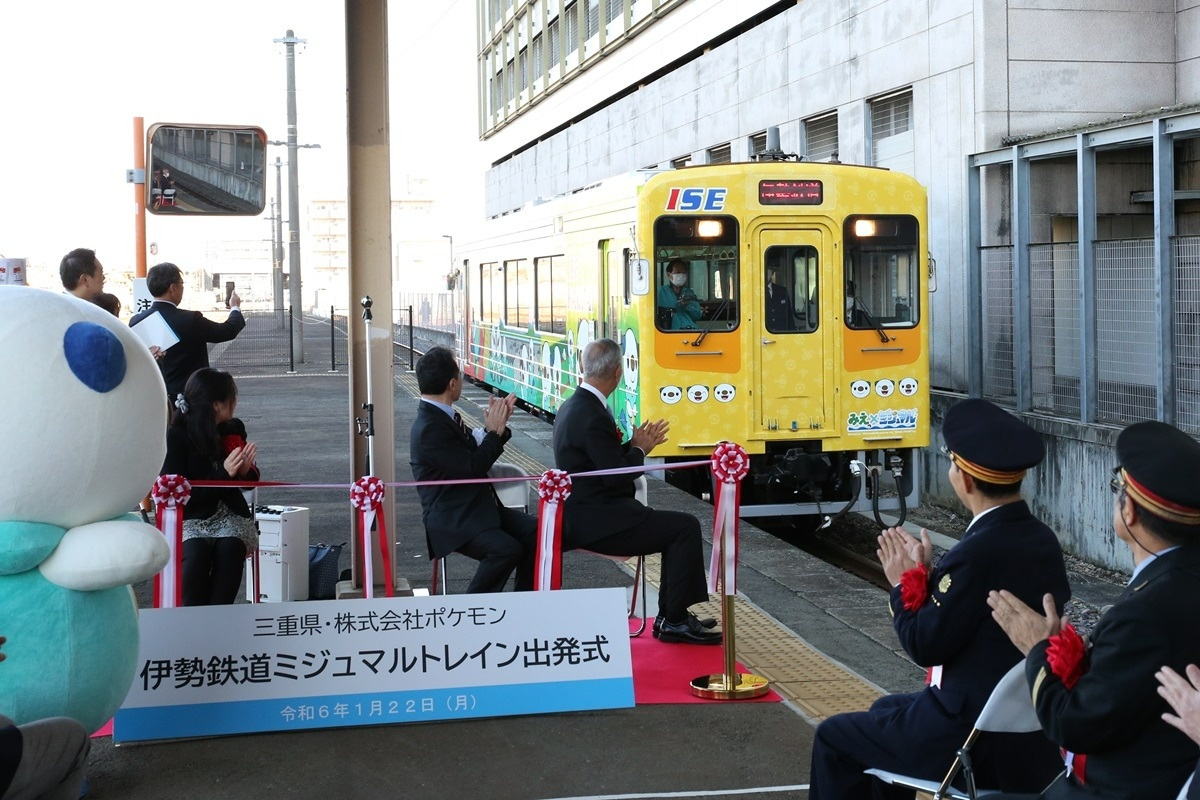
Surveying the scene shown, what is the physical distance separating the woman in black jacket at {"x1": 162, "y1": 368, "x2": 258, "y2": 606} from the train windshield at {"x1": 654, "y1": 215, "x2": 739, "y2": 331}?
503 cm

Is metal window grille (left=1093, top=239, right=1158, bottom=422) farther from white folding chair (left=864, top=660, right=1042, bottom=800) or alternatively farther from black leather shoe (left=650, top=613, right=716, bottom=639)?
white folding chair (left=864, top=660, right=1042, bottom=800)

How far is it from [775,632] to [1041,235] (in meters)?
7.16

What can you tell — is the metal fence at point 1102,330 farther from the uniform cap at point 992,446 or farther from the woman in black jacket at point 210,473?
the uniform cap at point 992,446

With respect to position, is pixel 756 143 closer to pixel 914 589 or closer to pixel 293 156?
pixel 293 156

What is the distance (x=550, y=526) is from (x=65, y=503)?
244 centimetres

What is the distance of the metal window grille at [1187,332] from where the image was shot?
9789mm

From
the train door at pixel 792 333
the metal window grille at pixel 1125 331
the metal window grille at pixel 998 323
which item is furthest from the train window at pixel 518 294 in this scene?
the metal window grille at pixel 1125 331

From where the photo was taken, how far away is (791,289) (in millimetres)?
10562

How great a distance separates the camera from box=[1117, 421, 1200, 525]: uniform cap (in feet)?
8.95

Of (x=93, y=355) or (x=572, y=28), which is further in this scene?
(x=572, y=28)

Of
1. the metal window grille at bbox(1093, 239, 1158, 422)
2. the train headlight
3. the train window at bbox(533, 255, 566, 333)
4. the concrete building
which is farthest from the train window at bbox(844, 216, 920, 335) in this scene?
the train window at bbox(533, 255, 566, 333)

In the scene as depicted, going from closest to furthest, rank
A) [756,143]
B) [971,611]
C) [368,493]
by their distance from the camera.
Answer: [971,611] → [368,493] → [756,143]

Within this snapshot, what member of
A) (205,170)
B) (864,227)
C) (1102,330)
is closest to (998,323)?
(1102,330)

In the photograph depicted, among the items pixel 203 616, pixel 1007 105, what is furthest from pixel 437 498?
pixel 1007 105
